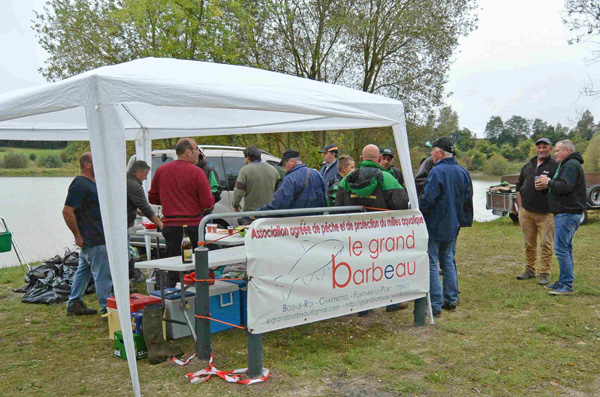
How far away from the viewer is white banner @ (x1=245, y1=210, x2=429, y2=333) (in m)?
4.02

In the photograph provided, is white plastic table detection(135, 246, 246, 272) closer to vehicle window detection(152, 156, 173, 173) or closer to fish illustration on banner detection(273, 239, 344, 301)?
fish illustration on banner detection(273, 239, 344, 301)

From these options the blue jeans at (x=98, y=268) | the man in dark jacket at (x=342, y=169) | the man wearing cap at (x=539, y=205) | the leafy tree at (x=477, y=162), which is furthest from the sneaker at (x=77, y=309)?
the leafy tree at (x=477, y=162)

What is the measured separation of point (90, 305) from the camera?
6.26 meters

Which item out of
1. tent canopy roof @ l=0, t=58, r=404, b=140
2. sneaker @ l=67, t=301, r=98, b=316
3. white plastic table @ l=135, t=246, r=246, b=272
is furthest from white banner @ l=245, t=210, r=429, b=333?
sneaker @ l=67, t=301, r=98, b=316

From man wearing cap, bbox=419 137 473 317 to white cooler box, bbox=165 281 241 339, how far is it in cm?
213

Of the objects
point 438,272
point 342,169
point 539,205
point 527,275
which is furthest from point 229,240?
point 527,275

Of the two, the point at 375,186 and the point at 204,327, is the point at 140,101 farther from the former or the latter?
the point at 375,186

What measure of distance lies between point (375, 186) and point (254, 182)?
87.4 inches

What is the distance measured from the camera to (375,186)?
5188mm

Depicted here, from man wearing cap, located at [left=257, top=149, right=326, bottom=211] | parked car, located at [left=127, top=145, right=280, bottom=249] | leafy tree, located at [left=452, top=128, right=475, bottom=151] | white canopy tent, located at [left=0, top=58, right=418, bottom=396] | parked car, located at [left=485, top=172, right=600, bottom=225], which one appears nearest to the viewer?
white canopy tent, located at [left=0, top=58, right=418, bottom=396]

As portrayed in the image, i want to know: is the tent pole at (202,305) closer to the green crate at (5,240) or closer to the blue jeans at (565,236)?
the blue jeans at (565,236)

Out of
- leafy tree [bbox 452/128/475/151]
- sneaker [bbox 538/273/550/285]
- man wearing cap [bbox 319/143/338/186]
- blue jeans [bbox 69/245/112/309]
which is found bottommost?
sneaker [bbox 538/273/550/285]

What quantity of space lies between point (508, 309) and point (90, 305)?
4.89m

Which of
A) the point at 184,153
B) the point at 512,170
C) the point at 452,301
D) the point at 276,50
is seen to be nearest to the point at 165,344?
the point at 184,153
